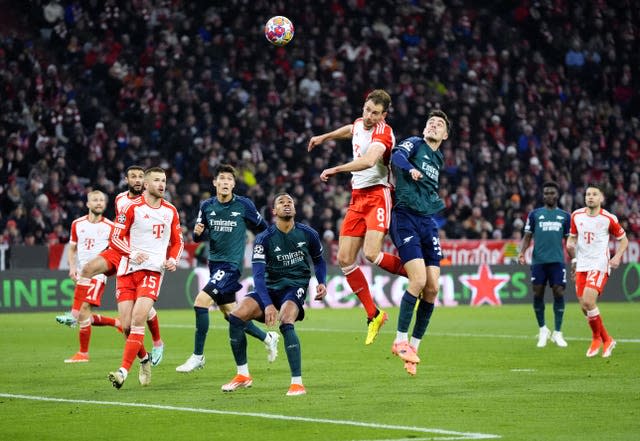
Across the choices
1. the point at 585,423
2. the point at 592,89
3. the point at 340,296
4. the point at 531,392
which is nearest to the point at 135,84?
the point at 340,296

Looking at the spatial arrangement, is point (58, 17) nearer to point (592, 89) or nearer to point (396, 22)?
point (396, 22)

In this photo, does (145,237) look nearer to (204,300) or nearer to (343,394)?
(204,300)

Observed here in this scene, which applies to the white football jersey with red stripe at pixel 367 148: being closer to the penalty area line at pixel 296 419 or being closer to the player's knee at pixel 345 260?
the player's knee at pixel 345 260

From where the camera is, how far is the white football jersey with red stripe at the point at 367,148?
533 inches

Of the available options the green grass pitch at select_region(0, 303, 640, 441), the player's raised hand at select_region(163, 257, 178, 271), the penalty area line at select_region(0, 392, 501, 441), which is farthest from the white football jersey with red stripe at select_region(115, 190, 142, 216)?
the penalty area line at select_region(0, 392, 501, 441)

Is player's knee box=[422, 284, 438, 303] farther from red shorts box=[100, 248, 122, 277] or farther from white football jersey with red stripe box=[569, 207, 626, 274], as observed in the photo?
red shorts box=[100, 248, 122, 277]

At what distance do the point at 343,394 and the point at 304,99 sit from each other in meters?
23.0

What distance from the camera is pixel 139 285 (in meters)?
13.5

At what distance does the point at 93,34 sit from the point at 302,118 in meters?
6.51

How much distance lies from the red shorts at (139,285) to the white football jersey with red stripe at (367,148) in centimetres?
255

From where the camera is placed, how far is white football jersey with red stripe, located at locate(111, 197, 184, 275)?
13.6 meters

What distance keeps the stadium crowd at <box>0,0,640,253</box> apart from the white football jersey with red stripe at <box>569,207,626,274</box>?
543 inches

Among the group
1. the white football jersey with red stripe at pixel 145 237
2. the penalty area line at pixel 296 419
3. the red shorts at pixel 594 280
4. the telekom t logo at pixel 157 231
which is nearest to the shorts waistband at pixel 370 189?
the white football jersey with red stripe at pixel 145 237

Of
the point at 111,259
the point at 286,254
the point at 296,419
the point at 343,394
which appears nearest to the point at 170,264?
the point at 286,254
